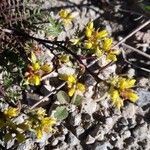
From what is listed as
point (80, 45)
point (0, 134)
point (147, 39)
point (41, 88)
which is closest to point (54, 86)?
point (41, 88)

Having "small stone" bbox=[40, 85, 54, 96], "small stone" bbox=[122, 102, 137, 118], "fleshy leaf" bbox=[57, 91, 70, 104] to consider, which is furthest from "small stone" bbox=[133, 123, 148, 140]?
"small stone" bbox=[40, 85, 54, 96]

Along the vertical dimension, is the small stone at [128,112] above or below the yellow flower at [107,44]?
below

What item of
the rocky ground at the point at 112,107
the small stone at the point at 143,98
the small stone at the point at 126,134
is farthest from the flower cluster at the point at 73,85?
the small stone at the point at 143,98

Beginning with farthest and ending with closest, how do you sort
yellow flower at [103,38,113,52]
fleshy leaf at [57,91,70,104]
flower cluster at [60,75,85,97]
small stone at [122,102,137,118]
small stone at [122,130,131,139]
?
small stone at [122,102,137,118] < small stone at [122,130,131,139] < fleshy leaf at [57,91,70,104] < yellow flower at [103,38,113,52] < flower cluster at [60,75,85,97]

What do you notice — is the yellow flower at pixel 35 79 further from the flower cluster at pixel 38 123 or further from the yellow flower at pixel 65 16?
the yellow flower at pixel 65 16

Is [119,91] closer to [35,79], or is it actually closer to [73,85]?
[73,85]

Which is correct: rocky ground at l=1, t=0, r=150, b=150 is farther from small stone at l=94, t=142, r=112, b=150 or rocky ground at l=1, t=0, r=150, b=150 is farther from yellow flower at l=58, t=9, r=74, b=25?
yellow flower at l=58, t=9, r=74, b=25

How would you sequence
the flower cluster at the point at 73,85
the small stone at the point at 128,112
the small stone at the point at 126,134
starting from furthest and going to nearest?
the small stone at the point at 128,112
the small stone at the point at 126,134
the flower cluster at the point at 73,85

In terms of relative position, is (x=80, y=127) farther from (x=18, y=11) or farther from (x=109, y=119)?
(x=18, y=11)

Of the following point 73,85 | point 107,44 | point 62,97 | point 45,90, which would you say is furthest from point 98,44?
point 45,90
